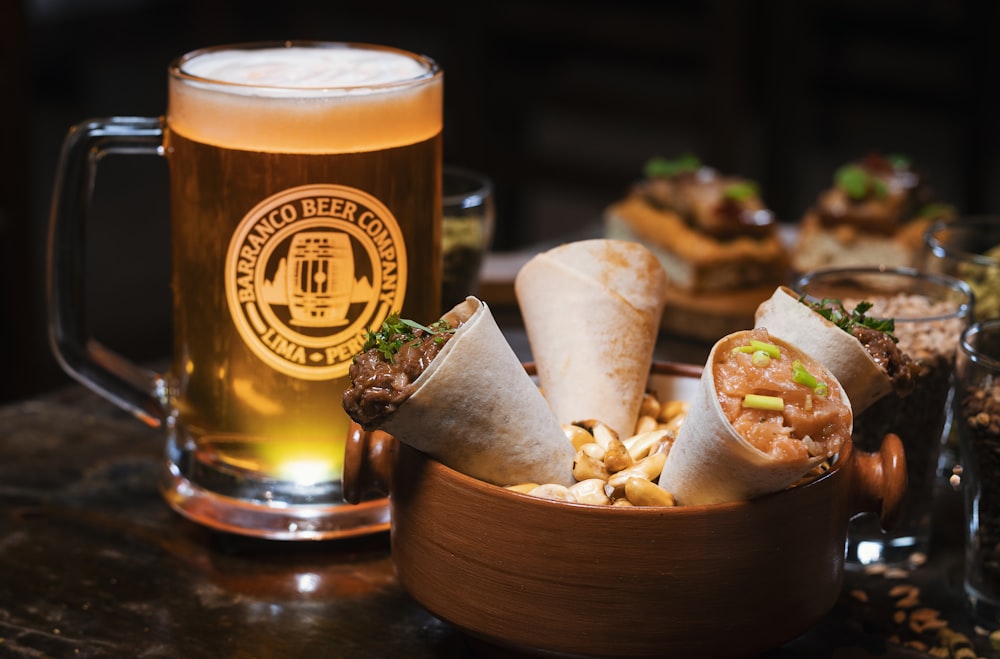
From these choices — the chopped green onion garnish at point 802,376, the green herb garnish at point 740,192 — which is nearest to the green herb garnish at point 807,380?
the chopped green onion garnish at point 802,376

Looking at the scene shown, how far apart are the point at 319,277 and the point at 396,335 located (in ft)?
0.69

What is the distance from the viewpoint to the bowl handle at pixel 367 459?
958mm

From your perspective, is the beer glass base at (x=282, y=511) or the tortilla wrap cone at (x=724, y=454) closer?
the tortilla wrap cone at (x=724, y=454)

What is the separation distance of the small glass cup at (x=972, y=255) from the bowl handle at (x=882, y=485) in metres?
0.56

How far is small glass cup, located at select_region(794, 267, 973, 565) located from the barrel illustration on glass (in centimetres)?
44

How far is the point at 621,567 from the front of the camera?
84 centimetres

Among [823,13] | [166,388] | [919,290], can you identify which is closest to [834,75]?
[823,13]

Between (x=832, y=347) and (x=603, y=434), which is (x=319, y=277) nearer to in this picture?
(x=603, y=434)

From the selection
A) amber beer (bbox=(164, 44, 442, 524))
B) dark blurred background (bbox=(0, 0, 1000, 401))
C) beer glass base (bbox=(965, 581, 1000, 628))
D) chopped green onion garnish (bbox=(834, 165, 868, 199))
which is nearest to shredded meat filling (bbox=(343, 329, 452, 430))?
amber beer (bbox=(164, 44, 442, 524))

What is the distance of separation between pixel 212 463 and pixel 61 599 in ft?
0.58

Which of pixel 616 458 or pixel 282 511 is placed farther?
pixel 282 511

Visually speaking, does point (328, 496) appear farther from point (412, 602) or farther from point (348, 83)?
point (348, 83)

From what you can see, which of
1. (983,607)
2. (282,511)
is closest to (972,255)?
(983,607)

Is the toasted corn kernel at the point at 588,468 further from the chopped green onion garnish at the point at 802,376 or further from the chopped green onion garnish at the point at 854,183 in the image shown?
the chopped green onion garnish at the point at 854,183
